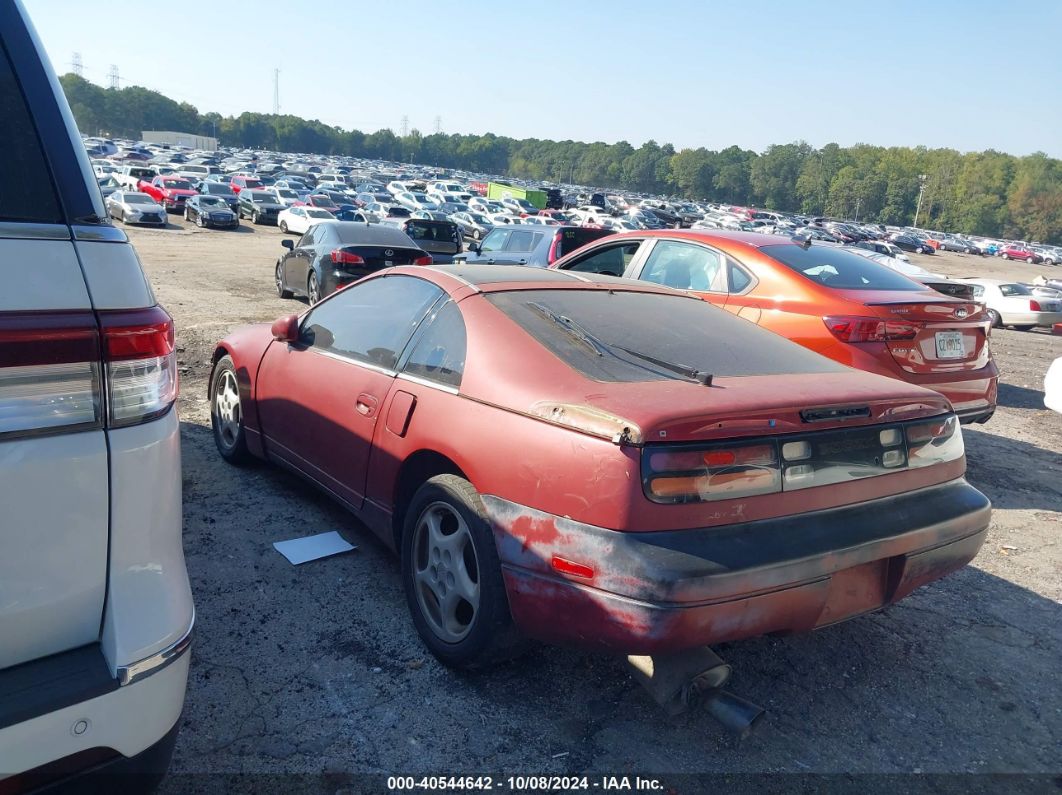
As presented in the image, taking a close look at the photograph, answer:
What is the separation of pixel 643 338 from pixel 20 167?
228 cm

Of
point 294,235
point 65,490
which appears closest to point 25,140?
point 65,490

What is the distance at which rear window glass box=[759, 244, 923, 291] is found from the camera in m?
5.96

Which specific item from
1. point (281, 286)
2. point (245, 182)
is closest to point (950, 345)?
point (281, 286)

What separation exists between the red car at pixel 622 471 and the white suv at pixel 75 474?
116 cm

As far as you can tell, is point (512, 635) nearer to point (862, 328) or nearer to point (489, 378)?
point (489, 378)

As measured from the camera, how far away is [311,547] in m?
4.07

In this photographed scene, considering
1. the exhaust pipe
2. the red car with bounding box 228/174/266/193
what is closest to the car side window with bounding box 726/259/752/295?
the exhaust pipe

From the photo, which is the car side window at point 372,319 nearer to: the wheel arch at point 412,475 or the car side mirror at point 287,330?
the car side mirror at point 287,330

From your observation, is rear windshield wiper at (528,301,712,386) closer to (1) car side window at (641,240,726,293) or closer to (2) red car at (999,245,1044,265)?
(1) car side window at (641,240,726,293)

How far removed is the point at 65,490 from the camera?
5.45 feet

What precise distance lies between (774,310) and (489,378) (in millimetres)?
3561

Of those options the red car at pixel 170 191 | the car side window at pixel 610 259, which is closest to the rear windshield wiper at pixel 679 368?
the car side window at pixel 610 259

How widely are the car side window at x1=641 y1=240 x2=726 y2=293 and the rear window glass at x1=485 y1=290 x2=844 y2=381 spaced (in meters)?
2.53

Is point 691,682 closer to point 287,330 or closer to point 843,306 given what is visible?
point 287,330
